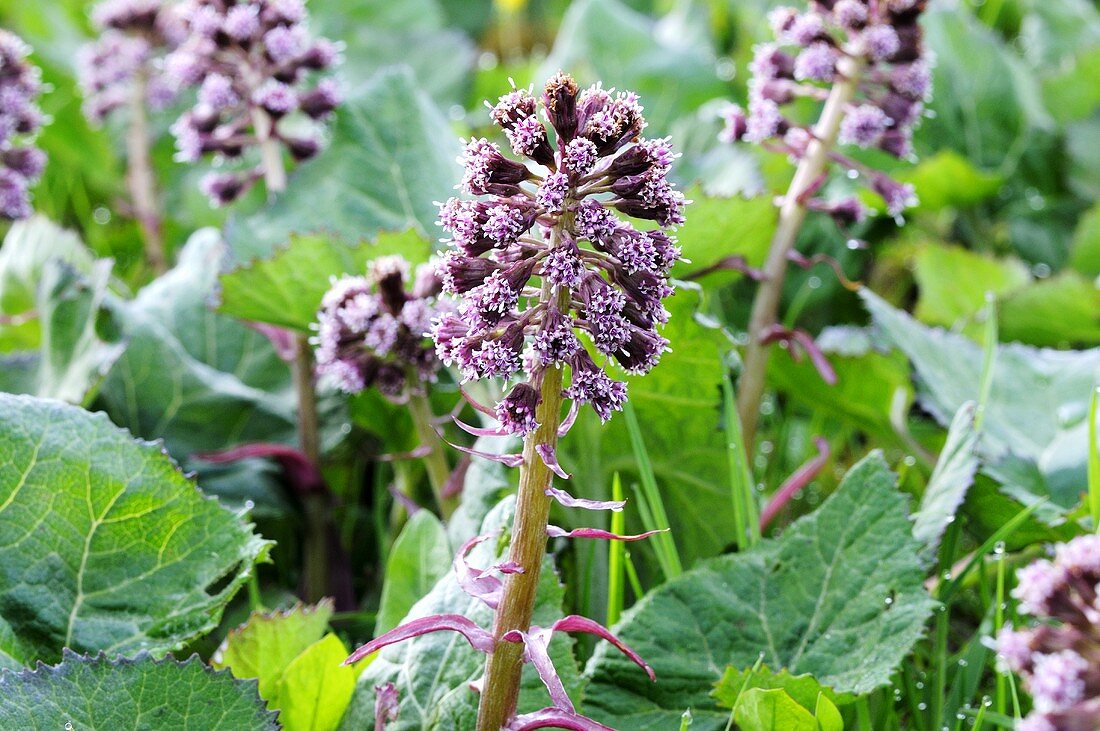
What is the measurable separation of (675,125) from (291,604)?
2.67 meters

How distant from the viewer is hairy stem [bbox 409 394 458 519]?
2451mm

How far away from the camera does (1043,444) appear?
116 inches

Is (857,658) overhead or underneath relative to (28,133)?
underneath

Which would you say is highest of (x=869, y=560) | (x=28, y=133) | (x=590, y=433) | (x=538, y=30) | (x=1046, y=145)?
(x=538, y=30)

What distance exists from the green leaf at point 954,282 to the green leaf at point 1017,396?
0.55 m

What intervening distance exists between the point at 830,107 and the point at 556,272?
1372 mm

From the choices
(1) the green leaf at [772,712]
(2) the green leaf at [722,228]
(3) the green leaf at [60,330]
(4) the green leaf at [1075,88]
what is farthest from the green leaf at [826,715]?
(4) the green leaf at [1075,88]

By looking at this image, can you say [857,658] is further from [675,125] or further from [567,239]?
[675,125]

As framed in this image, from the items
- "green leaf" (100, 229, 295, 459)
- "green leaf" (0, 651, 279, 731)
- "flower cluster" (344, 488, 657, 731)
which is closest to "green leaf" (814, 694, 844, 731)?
"flower cluster" (344, 488, 657, 731)

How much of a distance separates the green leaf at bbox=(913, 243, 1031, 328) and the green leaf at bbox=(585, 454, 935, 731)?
1.63 meters

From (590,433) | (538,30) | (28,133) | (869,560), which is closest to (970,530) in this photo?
(869,560)

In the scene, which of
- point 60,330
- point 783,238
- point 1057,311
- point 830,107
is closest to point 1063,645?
point 783,238

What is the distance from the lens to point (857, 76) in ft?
8.59

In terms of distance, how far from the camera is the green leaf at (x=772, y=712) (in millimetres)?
1843
